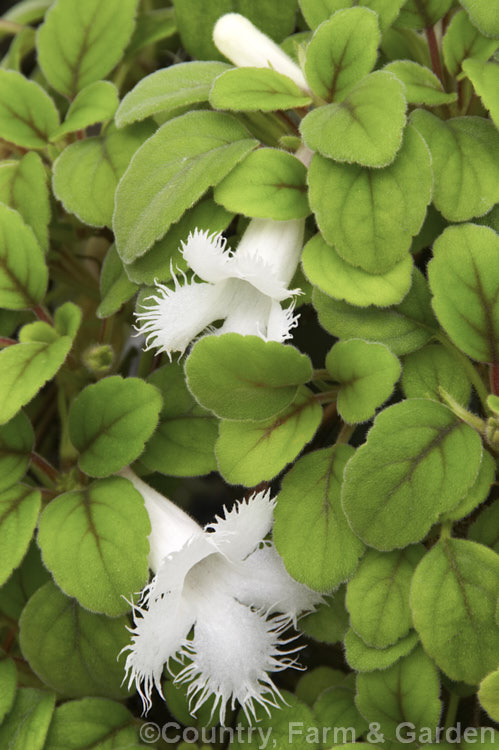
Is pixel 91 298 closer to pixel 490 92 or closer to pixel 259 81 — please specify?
pixel 259 81

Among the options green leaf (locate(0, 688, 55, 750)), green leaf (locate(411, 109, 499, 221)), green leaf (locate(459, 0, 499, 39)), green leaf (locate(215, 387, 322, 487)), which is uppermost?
green leaf (locate(459, 0, 499, 39))

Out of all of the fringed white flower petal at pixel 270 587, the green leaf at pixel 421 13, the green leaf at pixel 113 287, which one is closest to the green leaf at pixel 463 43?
the green leaf at pixel 421 13

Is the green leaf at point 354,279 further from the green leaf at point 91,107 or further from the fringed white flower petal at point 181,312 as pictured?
the green leaf at point 91,107

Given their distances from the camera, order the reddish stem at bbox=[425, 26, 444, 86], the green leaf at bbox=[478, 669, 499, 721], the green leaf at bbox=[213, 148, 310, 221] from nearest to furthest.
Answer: the green leaf at bbox=[478, 669, 499, 721] < the green leaf at bbox=[213, 148, 310, 221] < the reddish stem at bbox=[425, 26, 444, 86]

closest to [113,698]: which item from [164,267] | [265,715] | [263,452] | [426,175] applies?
[265,715]

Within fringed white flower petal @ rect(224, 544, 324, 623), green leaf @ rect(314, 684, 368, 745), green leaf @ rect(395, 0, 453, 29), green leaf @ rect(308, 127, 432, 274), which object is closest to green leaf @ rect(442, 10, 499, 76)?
green leaf @ rect(395, 0, 453, 29)

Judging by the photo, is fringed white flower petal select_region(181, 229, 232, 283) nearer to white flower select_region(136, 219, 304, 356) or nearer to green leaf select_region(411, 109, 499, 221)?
white flower select_region(136, 219, 304, 356)

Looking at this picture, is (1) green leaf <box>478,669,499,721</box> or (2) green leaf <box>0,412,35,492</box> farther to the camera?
(2) green leaf <box>0,412,35,492</box>
